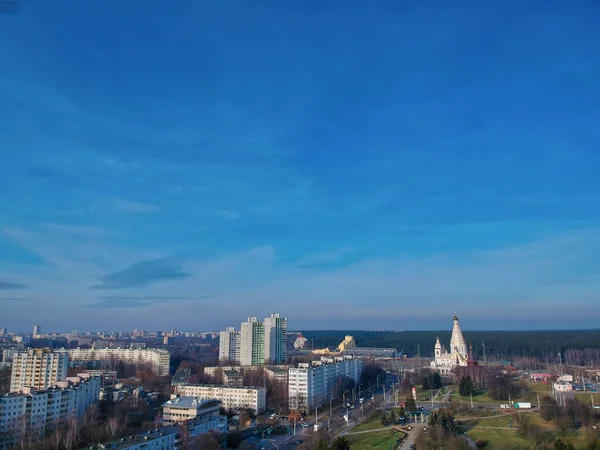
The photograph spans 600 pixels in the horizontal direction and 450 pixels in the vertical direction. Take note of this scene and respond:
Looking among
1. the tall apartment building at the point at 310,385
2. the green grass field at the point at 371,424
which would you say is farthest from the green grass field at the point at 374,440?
the tall apartment building at the point at 310,385

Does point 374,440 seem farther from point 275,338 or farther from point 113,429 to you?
point 275,338

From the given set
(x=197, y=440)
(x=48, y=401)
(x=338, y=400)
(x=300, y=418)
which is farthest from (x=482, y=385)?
(x=48, y=401)

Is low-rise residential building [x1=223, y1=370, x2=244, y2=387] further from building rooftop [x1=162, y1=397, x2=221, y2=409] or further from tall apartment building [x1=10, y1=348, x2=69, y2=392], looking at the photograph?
tall apartment building [x1=10, y1=348, x2=69, y2=392]

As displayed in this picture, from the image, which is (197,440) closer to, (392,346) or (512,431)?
(512,431)

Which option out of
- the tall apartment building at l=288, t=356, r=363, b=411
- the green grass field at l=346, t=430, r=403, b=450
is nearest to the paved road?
the green grass field at l=346, t=430, r=403, b=450

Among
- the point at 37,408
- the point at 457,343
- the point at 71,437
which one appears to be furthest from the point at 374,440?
the point at 457,343
